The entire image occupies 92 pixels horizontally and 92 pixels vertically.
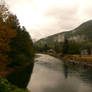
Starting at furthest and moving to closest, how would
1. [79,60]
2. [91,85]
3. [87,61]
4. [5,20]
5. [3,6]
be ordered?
[79,60]
[87,61]
[91,85]
[5,20]
[3,6]

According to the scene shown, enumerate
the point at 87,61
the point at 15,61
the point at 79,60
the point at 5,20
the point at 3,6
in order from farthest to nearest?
1. the point at 79,60
2. the point at 87,61
3. the point at 15,61
4. the point at 5,20
5. the point at 3,6

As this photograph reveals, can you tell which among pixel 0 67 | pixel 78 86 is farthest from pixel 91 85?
pixel 0 67

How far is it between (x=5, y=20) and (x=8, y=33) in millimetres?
2576

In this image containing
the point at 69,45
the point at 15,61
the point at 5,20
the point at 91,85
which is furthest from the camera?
the point at 69,45

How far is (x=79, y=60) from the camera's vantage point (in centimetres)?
7338

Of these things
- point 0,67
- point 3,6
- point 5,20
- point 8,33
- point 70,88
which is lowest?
point 70,88

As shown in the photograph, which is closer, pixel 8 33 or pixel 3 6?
pixel 3 6

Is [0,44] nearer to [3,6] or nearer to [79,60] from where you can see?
[3,6]

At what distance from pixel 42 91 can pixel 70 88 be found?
19.1ft

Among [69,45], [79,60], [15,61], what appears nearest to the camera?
[15,61]

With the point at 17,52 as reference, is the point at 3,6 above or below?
above

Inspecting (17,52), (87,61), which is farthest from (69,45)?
(17,52)

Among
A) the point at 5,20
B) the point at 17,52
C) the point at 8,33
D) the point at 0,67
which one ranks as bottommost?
the point at 0,67

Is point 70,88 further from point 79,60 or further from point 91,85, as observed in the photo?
point 79,60
